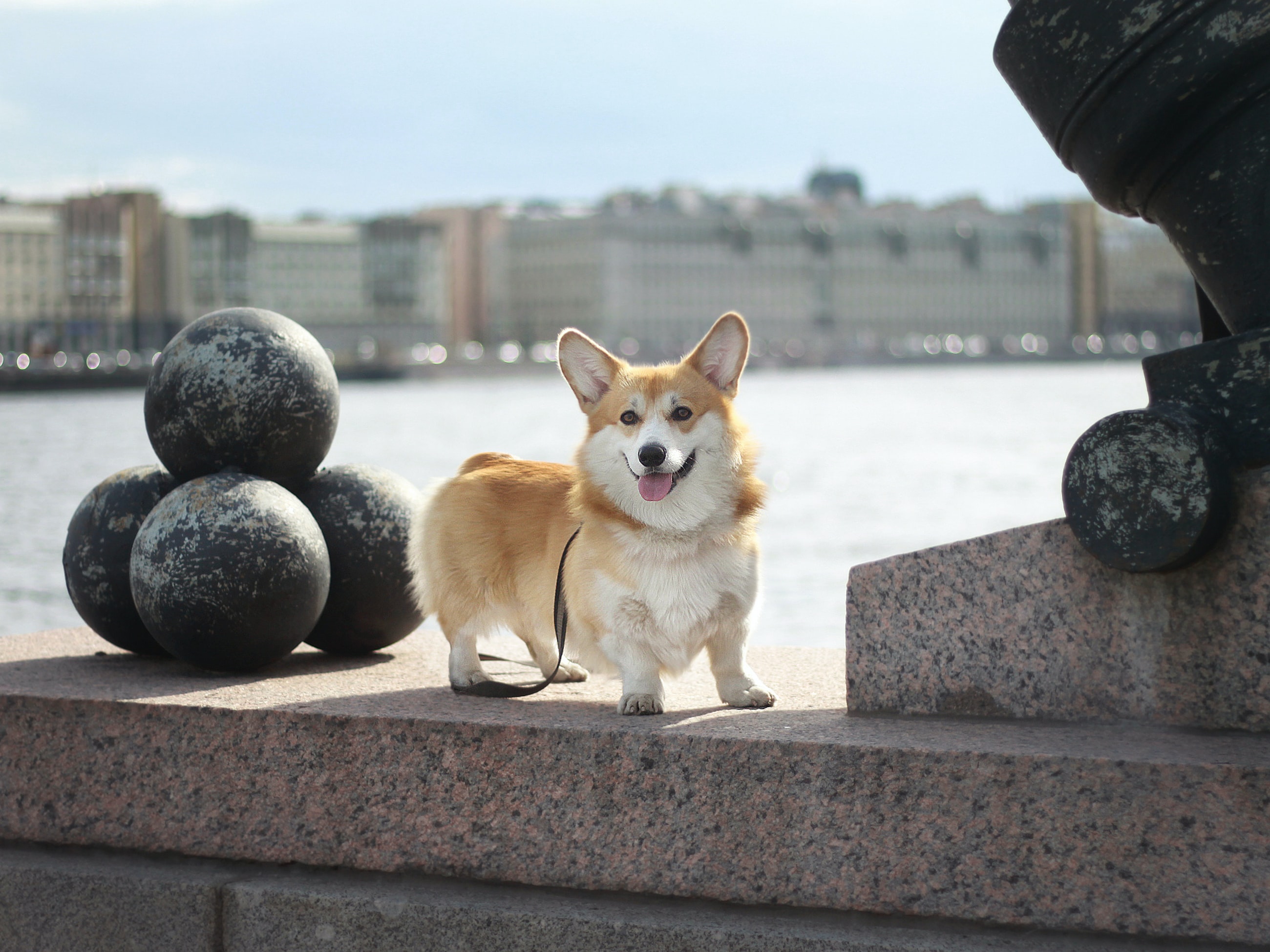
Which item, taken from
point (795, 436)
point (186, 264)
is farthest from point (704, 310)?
point (795, 436)

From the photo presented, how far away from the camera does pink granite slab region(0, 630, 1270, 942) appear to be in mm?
2219

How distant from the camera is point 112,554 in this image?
324cm

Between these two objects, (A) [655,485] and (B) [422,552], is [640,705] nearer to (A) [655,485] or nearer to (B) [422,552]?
(A) [655,485]

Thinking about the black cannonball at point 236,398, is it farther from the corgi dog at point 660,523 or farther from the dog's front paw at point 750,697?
the dog's front paw at point 750,697

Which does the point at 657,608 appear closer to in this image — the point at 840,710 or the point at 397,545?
the point at 840,710

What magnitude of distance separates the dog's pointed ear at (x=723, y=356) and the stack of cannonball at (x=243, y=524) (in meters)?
0.89

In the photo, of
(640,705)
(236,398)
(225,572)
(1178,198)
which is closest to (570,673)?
(640,705)

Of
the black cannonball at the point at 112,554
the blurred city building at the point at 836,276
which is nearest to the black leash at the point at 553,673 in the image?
the black cannonball at the point at 112,554

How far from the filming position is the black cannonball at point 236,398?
3.18 m

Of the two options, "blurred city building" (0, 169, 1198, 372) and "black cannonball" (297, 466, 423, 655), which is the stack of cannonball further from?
"blurred city building" (0, 169, 1198, 372)

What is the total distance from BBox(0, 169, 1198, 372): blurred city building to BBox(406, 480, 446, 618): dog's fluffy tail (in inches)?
2552

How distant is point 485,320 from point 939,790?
9308 cm

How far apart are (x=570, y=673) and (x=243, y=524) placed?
67 centimetres

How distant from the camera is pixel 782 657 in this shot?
3.41m
